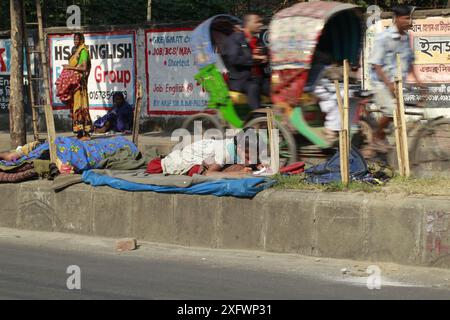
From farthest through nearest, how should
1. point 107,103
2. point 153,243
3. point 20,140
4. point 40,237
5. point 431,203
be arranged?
1. point 107,103
2. point 20,140
3. point 40,237
4. point 153,243
5. point 431,203

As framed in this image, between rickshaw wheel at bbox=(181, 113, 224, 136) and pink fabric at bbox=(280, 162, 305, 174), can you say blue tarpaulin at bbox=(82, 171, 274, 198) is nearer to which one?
pink fabric at bbox=(280, 162, 305, 174)

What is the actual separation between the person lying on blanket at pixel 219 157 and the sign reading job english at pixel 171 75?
5.16 m

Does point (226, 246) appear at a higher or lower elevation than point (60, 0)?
lower

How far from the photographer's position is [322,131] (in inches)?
397

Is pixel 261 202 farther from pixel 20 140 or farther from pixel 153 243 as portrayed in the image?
pixel 20 140

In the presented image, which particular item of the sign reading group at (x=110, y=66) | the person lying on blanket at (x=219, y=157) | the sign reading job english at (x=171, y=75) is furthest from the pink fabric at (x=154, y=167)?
the sign reading group at (x=110, y=66)

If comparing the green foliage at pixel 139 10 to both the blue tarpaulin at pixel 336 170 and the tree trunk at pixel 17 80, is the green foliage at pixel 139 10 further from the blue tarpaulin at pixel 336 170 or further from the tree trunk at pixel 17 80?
the blue tarpaulin at pixel 336 170

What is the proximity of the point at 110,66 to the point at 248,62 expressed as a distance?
6.67m

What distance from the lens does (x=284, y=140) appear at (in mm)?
10125

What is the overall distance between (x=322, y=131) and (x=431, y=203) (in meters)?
2.43

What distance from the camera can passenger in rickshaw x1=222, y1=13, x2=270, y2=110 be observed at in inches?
405

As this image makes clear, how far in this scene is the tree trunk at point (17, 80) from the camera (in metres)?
13.2

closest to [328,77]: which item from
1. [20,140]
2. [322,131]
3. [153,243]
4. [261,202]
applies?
[322,131]

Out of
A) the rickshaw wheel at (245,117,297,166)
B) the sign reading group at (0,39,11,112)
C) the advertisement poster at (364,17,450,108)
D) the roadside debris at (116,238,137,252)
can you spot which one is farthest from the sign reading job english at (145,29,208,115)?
the roadside debris at (116,238,137,252)
